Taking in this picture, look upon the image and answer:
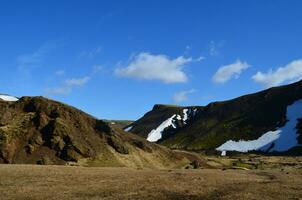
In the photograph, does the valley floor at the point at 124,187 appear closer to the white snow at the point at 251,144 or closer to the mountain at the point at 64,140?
the mountain at the point at 64,140

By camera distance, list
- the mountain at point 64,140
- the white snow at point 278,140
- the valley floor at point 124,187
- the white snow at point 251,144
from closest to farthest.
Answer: the valley floor at point 124,187 < the mountain at point 64,140 < the white snow at point 278,140 < the white snow at point 251,144

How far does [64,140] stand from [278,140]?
115754 mm

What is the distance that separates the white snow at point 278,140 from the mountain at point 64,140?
86308 mm

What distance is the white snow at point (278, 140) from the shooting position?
6767 inches

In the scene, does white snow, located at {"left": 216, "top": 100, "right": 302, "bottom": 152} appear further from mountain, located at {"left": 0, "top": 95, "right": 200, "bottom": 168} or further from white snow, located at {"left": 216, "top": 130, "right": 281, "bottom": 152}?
mountain, located at {"left": 0, "top": 95, "right": 200, "bottom": 168}

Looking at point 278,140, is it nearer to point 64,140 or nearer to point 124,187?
point 64,140

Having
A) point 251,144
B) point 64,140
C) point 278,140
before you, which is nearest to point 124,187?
point 64,140

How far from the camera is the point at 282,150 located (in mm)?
167250

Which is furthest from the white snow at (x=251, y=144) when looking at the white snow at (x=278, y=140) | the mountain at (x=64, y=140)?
the mountain at (x=64, y=140)

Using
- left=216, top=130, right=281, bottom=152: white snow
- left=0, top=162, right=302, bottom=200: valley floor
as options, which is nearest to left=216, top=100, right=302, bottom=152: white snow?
left=216, top=130, right=281, bottom=152: white snow

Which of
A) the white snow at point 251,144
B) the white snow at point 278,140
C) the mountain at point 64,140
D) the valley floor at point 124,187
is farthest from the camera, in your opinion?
the white snow at point 251,144

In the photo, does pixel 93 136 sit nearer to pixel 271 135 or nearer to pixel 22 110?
pixel 22 110

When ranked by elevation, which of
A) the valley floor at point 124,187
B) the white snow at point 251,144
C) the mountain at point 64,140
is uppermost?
the white snow at point 251,144

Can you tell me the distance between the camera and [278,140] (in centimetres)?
17750
